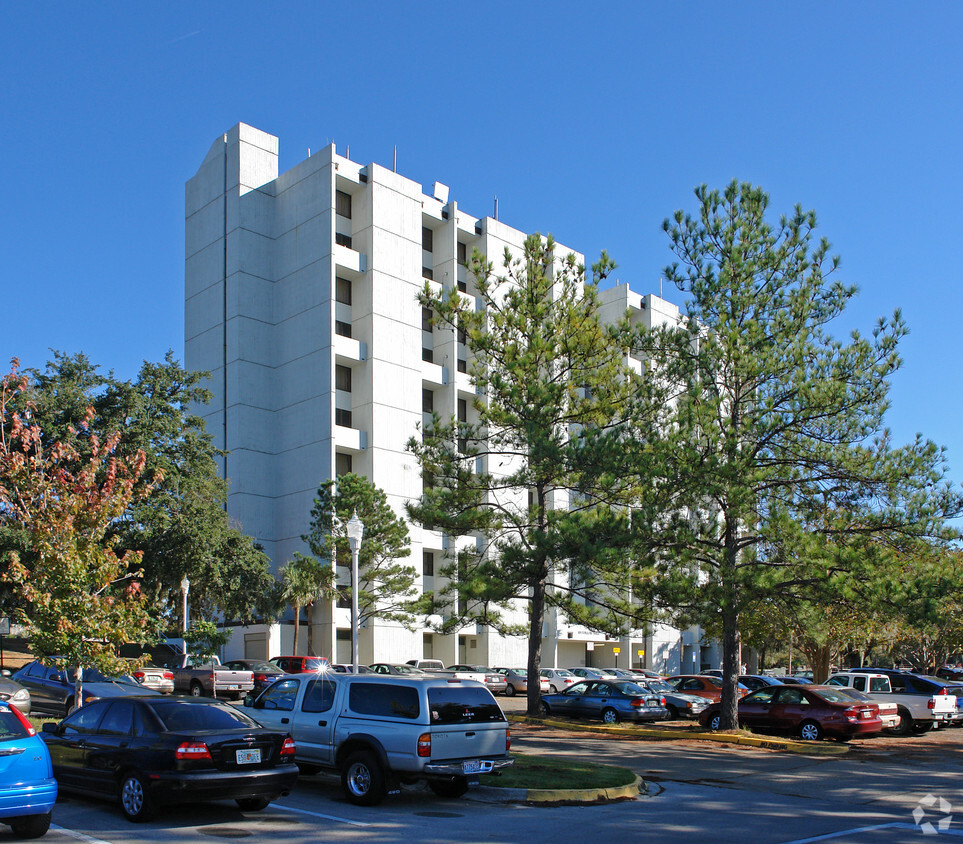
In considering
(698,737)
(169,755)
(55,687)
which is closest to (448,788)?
(169,755)

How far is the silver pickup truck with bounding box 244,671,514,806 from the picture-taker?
1209cm

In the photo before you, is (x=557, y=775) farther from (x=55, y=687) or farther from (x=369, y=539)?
(x=369, y=539)

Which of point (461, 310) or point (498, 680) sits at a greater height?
point (461, 310)

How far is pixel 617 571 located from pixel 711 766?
8.11m

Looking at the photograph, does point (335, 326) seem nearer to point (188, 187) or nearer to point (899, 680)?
point (188, 187)

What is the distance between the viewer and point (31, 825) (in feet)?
31.2

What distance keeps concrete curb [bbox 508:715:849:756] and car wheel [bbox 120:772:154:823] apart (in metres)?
15.3

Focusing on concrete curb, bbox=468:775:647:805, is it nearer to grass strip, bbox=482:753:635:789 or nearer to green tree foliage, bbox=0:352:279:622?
grass strip, bbox=482:753:635:789

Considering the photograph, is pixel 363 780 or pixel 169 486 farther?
pixel 169 486

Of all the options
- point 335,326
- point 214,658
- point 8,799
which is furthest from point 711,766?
point 335,326

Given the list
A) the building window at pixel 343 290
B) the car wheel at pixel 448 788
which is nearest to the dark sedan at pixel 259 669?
the car wheel at pixel 448 788

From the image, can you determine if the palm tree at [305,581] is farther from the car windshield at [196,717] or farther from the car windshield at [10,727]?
the car windshield at [10,727]

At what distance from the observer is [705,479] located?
21.8 metres

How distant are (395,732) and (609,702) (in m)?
18.1
